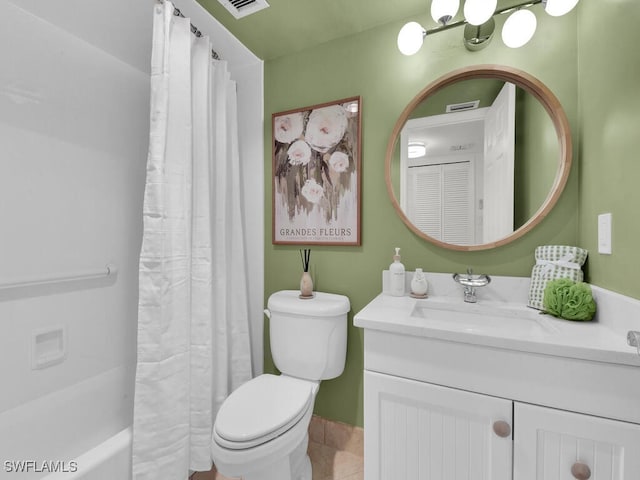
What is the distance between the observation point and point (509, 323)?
1062mm

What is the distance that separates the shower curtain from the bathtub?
0.29 feet

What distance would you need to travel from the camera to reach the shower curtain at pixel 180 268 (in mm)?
1080

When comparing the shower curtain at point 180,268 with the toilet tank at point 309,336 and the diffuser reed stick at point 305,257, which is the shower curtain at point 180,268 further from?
the diffuser reed stick at point 305,257

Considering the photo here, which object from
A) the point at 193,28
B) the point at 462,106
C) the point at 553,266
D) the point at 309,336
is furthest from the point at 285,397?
the point at 193,28

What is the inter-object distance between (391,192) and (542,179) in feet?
1.96

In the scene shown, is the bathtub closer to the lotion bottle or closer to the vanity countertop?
the vanity countertop

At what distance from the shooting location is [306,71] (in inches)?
62.0

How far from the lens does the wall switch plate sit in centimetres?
92

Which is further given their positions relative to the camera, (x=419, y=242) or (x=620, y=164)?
(x=419, y=242)

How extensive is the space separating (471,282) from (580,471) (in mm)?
607

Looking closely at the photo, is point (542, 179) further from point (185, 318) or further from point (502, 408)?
point (185, 318)

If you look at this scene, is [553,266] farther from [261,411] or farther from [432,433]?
[261,411]

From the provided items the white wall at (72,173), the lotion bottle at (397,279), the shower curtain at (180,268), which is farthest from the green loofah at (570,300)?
the white wall at (72,173)

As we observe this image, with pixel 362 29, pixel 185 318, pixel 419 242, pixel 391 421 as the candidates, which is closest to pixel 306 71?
pixel 362 29
